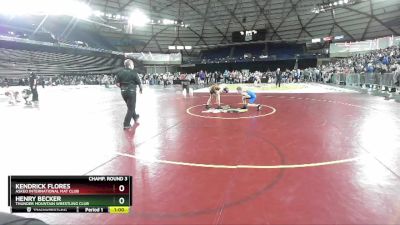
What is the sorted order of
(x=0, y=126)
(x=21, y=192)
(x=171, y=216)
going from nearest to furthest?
(x=21, y=192) → (x=171, y=216) → (x=0, y=126)

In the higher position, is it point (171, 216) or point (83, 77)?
point (83, 77)

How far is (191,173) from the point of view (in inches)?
175

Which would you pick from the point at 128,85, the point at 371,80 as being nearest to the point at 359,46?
the point at 371,80

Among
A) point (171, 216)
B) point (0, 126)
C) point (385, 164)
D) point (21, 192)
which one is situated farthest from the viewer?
point (0, 126)

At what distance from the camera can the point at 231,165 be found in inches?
189

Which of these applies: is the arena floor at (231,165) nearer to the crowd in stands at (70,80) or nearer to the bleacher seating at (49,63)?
the crowd in stands at (70,80)

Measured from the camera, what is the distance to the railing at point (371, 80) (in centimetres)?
1650

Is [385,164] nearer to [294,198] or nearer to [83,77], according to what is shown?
[294,198]

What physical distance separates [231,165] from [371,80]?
1924 cm

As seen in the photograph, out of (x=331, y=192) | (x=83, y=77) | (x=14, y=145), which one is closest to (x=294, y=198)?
(x=331, y=192)

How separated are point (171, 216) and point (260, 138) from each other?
392cm
